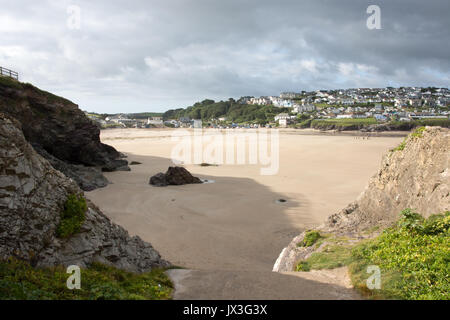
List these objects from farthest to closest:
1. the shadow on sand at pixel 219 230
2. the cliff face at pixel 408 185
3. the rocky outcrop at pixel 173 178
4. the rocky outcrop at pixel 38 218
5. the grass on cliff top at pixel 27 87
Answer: the rocky outcrop at pixel 173 178 < the grass on cliff top at pixel 27 87 < the cliff face at pixel 408 185 < the shadow on sand at pixel 219 230 < the rocky outcrop at pixel 38 218

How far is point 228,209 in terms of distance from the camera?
58.3 feet

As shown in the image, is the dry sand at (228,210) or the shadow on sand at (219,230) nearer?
the shadow on sand at (219,230)

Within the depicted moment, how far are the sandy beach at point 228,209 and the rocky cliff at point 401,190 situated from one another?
2.71 metres

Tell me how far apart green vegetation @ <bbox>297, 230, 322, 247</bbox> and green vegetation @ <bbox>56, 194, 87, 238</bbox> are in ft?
23.3

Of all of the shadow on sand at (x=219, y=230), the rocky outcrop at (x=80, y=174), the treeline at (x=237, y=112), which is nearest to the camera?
the shadow on sand at (x=219, y=230)

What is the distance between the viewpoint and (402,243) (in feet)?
24.7

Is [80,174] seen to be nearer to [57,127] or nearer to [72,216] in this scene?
[57,127]

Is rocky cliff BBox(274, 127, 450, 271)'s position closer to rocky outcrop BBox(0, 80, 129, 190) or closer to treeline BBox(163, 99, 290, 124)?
rocky outcrop BBox(0, 80, 129, 190)

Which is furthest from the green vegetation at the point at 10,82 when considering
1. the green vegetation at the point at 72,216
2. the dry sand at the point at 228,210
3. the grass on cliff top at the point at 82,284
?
the grass on cliff top at the point at 82,284

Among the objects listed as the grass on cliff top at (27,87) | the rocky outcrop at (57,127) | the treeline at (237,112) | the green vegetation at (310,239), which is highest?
the treeline at (237,112)

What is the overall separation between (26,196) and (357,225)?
10.3m

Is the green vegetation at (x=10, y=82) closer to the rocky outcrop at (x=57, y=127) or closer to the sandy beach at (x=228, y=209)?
the rocky outcrop at (x=57, y=127)

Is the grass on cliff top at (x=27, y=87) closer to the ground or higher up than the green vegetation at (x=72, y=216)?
higher up

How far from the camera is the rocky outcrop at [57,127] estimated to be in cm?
2139
